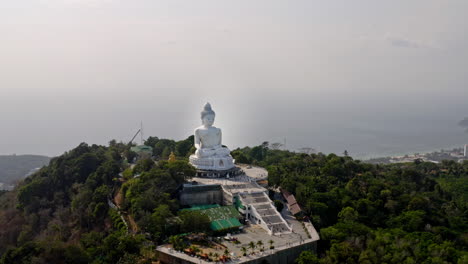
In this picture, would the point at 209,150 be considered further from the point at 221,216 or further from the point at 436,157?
the point at 436,157

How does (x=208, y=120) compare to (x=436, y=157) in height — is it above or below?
above

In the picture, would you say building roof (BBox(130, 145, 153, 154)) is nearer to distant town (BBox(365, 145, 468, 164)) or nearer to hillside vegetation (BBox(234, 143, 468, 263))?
hillside vegetation (BBox(234, 143, 468, 263))

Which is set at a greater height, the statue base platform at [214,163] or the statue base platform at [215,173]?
the statue base platform at [214,163]

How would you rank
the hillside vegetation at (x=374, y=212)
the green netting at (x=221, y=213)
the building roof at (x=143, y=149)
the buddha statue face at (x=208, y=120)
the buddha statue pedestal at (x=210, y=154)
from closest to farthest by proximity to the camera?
the hillside vegetation at (x=374, y=212) < the green netting at (x=221, y=213) < the buddha statue pedestal at (x=210, y=154) < the buddha statue face at (x=208, y=120) < the building roof at (x=143, y=149)

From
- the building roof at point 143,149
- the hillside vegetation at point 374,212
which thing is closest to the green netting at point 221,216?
the hillside vegetation at point 374,212

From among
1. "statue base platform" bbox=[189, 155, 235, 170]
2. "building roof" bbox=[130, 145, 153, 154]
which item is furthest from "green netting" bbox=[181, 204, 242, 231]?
"building roof" bbox=[130, 145, 153, 154]

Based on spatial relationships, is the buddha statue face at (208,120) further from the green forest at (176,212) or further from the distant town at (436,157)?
the distant town at (436,157)

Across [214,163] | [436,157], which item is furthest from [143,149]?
[436,157]
